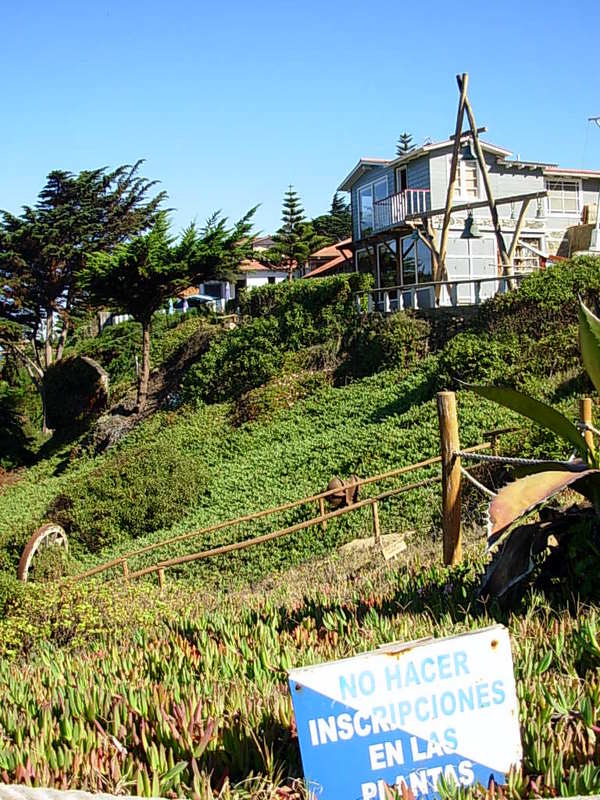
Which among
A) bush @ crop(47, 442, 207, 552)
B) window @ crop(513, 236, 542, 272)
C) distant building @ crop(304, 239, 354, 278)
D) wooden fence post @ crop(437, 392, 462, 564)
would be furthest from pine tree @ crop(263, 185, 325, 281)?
wooden fence post @ crop(437, 392, 462, 564)

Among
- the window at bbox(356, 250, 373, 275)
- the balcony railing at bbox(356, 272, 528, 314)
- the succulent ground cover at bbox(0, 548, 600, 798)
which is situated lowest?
the succulent ground cover at bbox(0, 548, 600, 798)

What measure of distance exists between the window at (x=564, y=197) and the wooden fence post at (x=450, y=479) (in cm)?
3544

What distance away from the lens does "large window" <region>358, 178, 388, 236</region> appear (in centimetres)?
3862

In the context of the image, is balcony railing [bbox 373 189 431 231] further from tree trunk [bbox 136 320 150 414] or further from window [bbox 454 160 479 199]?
tree trunk [bbox 136 320 150 414]

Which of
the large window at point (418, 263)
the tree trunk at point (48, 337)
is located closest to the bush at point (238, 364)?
the large window at point (418, 263)

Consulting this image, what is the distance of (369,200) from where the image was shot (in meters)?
40.4

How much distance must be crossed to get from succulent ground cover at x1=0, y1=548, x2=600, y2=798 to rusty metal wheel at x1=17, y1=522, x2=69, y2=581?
28.0 ft

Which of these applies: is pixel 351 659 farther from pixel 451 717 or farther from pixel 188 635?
pixel 188 635

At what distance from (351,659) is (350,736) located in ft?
0.81

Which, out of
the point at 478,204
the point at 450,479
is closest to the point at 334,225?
the point at 478,204

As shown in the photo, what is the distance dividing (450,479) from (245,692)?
2.76 m

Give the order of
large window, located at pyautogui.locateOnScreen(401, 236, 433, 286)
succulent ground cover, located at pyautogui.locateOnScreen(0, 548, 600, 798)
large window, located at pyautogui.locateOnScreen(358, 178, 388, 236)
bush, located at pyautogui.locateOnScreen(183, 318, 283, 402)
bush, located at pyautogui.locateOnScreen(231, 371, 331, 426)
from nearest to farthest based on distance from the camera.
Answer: succulent ground cover, located at pyautogui.locateOnScreen(0, 548, 600, 798)
bush, located at pyautogui.locateOnScreen(231, 371, 331, 426)
bush, located at pyautogui.locateOnScreen(183, 318, 283, 402)
large window, located at pyautogui.locateOnScreen(401, 236, 433, 286)
large window, located at pyautogui.locateOnScreen(358, 178, 388, 236)

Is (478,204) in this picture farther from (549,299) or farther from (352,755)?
(352,755)

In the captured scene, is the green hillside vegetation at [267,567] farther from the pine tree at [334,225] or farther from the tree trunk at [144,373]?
the pine tree at [334,225]
